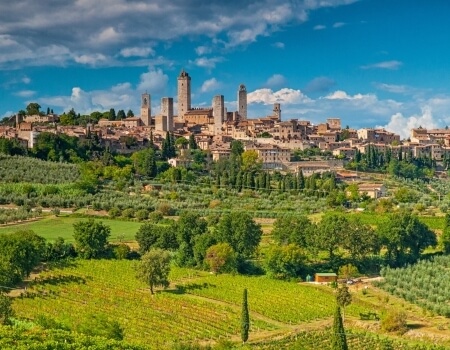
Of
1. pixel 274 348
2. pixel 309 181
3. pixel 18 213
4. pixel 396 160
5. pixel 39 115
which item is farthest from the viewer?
pixel 39 115

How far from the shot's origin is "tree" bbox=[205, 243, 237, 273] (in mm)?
39562

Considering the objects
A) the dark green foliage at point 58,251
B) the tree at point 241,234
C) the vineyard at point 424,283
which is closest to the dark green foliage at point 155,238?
the tree at point 241,234

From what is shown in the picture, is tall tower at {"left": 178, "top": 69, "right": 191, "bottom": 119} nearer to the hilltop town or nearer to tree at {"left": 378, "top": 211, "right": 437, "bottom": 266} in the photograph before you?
the hilltop town

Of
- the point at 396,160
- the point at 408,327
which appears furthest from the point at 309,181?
the point at 408,327

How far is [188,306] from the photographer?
3272 cm

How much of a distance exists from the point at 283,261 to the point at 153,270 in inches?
312

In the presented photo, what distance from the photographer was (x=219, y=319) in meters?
30.9

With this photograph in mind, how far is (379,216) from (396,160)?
1172 inches

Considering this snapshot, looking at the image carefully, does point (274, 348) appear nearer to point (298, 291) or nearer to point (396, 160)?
point (298, 291)

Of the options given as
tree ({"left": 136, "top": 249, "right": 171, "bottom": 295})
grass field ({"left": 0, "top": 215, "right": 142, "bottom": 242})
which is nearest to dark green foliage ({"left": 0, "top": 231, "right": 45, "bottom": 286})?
tree ({"left": 136, "top": 249, "right": 171, "bottom": 295})

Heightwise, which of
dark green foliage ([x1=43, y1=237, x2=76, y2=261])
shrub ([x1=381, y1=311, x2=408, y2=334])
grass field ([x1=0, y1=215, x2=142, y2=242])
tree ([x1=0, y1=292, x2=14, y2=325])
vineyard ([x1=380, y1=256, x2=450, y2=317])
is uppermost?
grass field ([x1=0, y1=215, x2=142, y2=242])

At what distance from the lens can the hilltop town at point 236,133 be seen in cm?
8112

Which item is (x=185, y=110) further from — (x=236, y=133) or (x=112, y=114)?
(x=236, y=133)

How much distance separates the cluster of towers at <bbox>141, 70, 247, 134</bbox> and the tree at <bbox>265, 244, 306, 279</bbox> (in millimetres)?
59316
